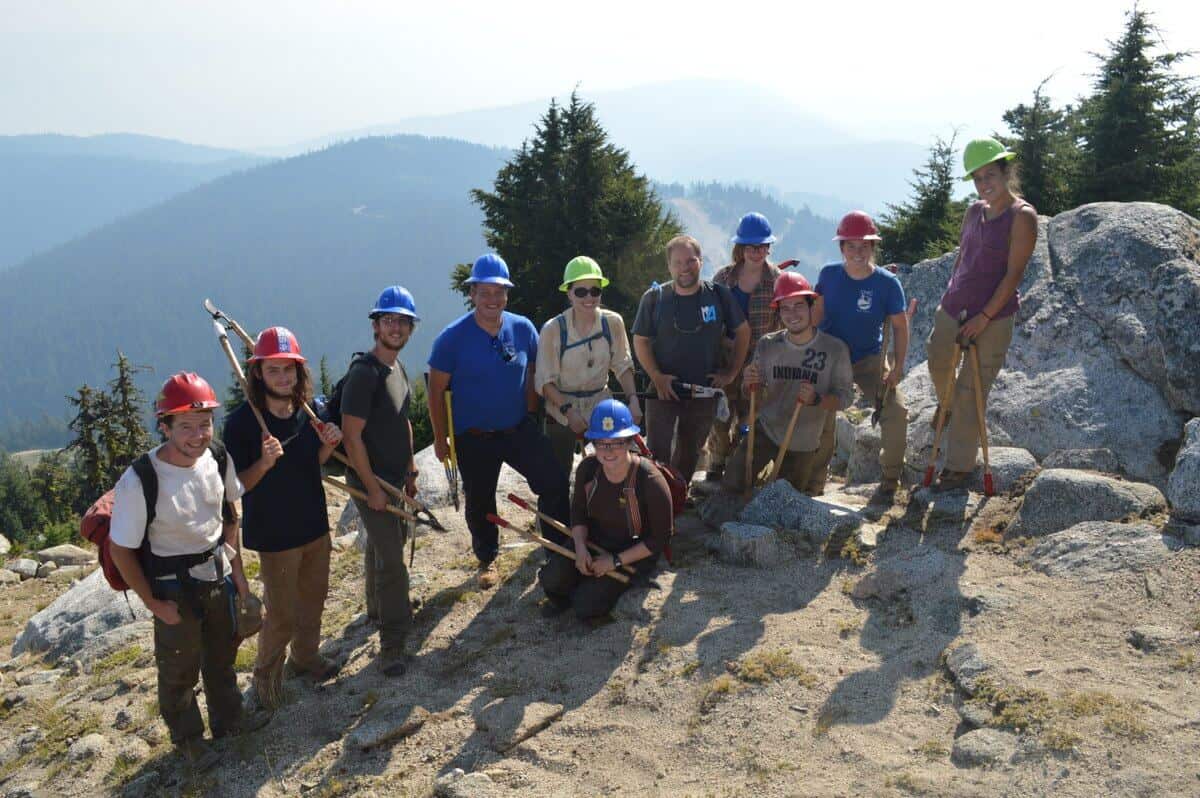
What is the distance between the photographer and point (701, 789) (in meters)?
5.17

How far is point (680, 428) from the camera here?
8.52 metres

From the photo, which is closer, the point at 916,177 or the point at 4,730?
the point at 4,730

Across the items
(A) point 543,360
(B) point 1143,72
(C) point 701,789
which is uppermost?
(B) point 1143,72

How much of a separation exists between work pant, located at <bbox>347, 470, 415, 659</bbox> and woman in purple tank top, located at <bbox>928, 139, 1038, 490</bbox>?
5586 mm

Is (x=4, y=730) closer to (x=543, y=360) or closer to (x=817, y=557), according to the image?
(x=543, y=360)

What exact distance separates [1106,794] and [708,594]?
3488mm

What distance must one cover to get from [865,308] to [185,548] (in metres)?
6.27

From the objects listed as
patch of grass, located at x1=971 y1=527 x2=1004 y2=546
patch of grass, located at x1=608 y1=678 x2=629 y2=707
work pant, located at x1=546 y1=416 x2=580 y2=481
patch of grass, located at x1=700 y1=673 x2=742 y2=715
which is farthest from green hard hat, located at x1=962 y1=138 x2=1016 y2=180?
patch of grass, located at x1=608 y1=678 x2=629 y2=707

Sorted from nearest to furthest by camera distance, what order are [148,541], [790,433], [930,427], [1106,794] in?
1. [1106,794]
2. [148,541]
3. [790,433]
4. [930,427]

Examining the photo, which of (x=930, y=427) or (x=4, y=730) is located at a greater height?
(x=930, y=427)

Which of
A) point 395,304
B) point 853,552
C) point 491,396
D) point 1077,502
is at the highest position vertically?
point 395,304

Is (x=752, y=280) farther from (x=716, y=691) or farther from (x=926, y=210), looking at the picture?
(x=926, y=210)

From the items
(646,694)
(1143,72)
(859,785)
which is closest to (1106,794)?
(859,785)

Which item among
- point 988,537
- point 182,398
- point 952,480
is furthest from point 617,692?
point 952,480
